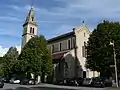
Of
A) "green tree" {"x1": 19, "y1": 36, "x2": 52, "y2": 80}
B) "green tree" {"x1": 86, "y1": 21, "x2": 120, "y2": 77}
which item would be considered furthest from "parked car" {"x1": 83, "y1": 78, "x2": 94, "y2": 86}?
"green tree" {"x1": 19, "y1": 36, "x2": 52, "y2": 80}

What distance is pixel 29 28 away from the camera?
257ft

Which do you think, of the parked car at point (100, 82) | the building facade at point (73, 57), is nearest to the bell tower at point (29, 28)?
the building facade at point (73, 57)

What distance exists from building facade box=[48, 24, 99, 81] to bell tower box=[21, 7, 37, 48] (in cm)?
1658

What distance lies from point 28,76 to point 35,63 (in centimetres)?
580

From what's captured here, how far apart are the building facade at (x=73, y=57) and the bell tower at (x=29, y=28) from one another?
1658 cm

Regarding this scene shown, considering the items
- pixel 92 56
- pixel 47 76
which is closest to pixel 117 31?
pixel 92 56

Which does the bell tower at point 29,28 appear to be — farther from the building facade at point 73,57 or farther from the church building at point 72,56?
the building facade at point 73,57

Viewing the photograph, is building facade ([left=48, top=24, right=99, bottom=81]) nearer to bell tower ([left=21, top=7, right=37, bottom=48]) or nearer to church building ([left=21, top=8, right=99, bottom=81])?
church building ([left=21, top=8, right=99, bottom=81])

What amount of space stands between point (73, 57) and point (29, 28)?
24.8 meters

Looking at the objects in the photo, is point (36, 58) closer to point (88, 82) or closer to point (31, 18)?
point (88, 82)

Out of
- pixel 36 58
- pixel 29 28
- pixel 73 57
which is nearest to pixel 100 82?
pixel 36 58

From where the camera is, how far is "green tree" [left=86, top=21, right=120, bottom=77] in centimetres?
4291

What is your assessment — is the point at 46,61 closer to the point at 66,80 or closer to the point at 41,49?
the point at 41,49

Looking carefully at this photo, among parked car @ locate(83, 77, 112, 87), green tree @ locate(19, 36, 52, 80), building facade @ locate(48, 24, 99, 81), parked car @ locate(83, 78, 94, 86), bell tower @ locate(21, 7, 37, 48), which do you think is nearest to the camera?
parked car @ locate(83, 77, 112, 87)
